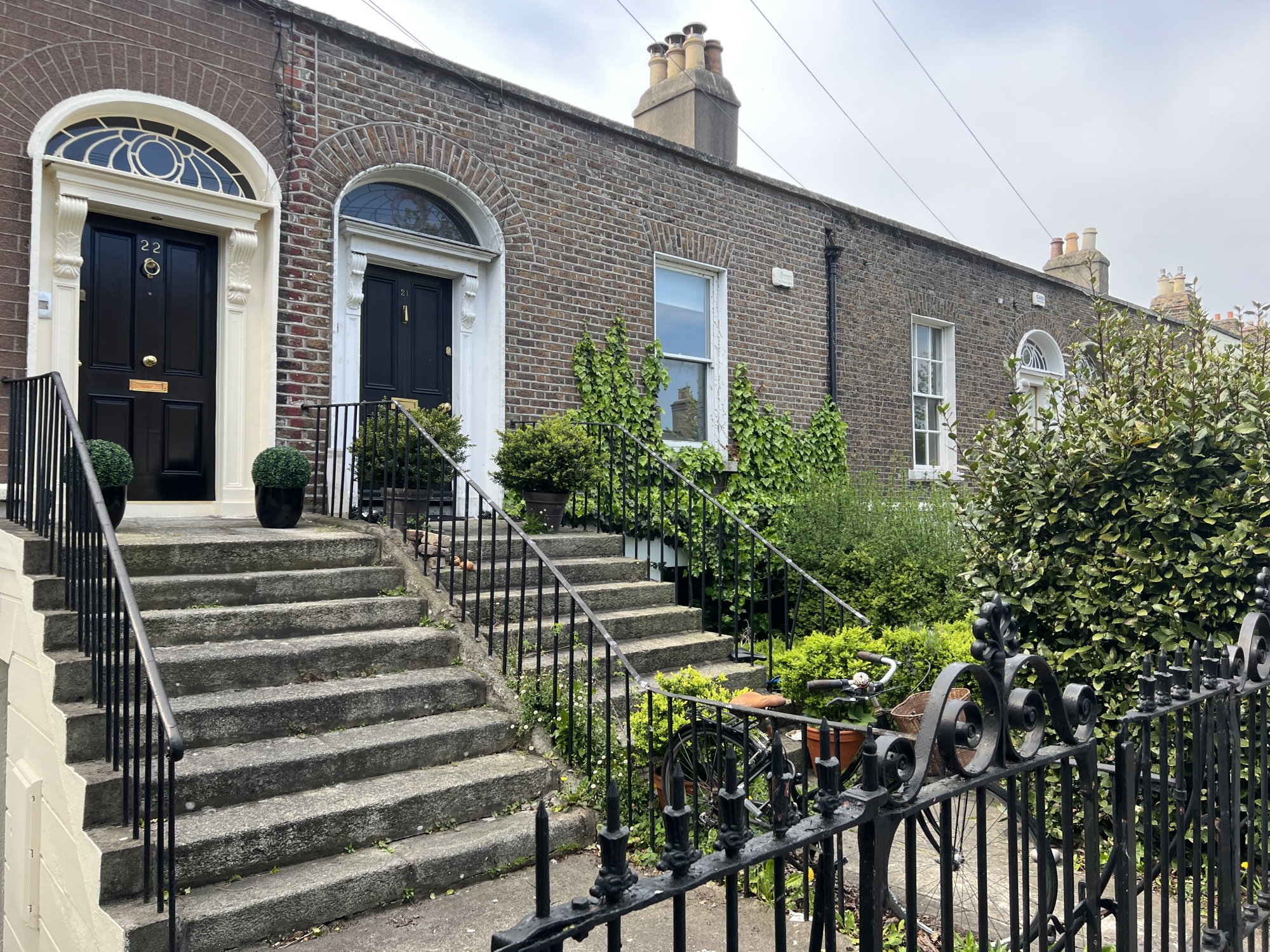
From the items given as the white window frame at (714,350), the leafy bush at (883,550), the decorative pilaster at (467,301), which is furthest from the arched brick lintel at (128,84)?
the leafy bush at (883,550)

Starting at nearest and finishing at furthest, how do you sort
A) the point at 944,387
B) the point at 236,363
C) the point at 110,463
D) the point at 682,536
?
1. the point at 110,463
2. the point at 236,363
3. the point at 682,536
4. the point at 944,387

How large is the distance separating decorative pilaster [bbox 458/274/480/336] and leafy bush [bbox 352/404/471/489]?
1.25 m

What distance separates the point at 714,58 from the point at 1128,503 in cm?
845

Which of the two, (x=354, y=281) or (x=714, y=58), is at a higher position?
(x=714, y=58)

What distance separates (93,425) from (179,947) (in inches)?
165

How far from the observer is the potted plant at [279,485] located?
6156 mm

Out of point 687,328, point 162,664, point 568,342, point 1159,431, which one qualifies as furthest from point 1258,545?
point 687,328

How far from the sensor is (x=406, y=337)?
7.70 meters

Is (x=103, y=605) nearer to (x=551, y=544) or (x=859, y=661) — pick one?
(x=551, y=544)

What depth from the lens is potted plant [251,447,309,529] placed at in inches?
242

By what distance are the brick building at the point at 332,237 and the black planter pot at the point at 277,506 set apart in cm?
60

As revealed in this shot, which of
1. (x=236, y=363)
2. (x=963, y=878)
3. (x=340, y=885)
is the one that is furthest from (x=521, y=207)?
(x=963, y=878)

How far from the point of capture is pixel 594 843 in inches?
175

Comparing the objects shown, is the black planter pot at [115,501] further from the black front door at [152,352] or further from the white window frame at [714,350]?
the white window frame at [714,350]
